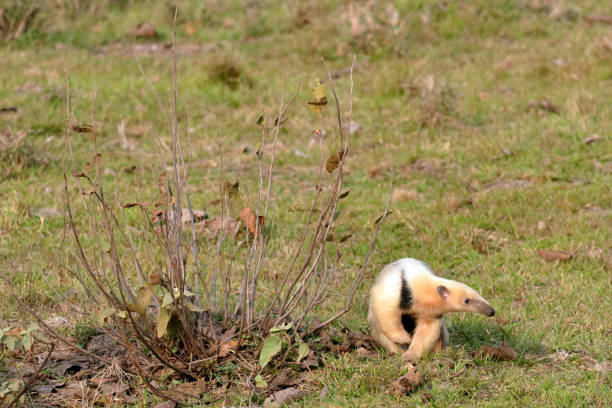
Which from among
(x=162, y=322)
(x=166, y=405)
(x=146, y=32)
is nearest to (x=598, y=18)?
(x=146, y=32)

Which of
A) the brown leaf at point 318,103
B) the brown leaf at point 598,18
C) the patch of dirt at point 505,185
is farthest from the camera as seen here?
the brown leaf at point 598,18

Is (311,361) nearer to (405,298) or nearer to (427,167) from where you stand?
(405,298)

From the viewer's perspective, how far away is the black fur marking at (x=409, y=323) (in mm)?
3926

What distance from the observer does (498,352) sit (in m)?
4.07

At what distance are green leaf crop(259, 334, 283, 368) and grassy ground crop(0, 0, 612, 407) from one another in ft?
0.90

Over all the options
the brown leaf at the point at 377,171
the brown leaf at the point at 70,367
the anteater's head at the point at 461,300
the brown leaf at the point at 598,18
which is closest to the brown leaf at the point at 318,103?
the anteater's head at the point at 461,300

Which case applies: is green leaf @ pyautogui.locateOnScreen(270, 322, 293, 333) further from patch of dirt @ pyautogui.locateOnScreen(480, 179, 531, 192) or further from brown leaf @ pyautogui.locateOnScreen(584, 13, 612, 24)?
brown leaf @ pyautogui.locateOnScreen(584, 13, 612, 24)

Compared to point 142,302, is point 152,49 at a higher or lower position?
lower

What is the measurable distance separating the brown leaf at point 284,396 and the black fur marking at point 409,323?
0.62 metres

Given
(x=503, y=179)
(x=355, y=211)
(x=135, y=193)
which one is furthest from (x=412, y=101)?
(x=135, y=193)

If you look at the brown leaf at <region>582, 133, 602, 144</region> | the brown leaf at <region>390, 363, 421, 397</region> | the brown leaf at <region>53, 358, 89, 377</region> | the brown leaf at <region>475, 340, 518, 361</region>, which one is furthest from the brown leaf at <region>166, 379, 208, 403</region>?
the brown leaf at <region>582, 133, 602, 144</region>

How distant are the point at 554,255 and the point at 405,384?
237 centimetres

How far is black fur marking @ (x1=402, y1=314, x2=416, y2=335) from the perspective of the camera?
393cm

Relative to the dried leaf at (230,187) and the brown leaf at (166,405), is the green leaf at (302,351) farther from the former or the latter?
the dried leaf at (230,187)
